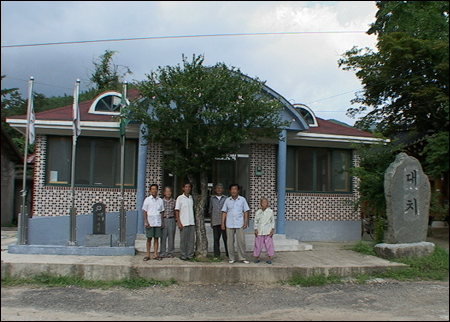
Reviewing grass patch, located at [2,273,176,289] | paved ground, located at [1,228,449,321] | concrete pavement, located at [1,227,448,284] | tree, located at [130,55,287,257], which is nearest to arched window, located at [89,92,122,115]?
tree, located at [130,55,287,257]

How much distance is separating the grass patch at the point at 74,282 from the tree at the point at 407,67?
8.71 m

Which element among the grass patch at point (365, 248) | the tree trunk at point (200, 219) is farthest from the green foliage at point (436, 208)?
the tree trunk at point (200, 219)

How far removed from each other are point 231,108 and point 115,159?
505 cm

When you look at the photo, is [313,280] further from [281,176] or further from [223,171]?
[223,171]

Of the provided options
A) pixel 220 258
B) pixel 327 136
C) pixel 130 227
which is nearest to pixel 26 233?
pixel 130 227

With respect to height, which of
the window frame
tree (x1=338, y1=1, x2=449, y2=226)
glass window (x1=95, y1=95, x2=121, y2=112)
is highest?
tree (x1=338, y1=1, x2=449, y2=226)

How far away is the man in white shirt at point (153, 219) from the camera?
866 cm

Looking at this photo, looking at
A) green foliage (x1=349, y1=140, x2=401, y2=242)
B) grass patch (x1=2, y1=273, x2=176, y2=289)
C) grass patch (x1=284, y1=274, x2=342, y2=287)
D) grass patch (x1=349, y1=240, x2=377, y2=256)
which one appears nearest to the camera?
grass patch (x1=2, y1=273, x2=176, y2=289)

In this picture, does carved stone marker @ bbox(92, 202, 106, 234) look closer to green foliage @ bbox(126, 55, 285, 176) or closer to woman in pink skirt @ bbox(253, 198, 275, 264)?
green foliage @ bbox(126, 55, 285, 176)

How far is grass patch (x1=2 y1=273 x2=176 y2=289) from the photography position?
24.7 feet

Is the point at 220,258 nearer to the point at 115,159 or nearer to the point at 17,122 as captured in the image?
the point at 115,159

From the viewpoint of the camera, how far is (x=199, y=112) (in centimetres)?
845

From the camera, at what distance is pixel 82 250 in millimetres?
8898

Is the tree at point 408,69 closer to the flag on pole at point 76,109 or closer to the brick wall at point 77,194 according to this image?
the brick wall at point 77,194
